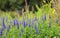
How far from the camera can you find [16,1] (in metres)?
14.3

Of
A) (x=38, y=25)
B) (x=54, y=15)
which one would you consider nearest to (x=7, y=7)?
(x=54, y=15)

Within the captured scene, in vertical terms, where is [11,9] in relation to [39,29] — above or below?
below

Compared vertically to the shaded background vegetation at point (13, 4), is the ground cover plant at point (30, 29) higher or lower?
higher

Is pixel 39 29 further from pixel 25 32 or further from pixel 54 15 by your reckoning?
pixel 54 15

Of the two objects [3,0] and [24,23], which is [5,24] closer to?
[24,23]

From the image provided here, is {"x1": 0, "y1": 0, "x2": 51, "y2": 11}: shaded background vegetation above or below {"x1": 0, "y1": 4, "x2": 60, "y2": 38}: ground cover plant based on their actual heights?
below

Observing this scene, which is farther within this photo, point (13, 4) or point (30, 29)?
point (13, 4)

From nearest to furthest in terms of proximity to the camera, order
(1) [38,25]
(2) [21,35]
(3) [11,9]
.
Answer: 1. (2) [21,35]
2. (1) [38,25]
3. (3) [11,9]

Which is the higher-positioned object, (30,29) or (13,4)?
(30,29)

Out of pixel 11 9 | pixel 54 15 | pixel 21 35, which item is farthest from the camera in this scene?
pixel 11 9

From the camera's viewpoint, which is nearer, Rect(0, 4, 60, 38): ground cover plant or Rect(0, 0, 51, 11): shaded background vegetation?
Rect(0, 4, 60, 38): ground cover plant

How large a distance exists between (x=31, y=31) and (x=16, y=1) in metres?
9.76

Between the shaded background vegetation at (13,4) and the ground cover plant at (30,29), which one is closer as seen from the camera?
the ground cover plant at (30,29)

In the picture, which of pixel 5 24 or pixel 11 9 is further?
pixel 11 9
